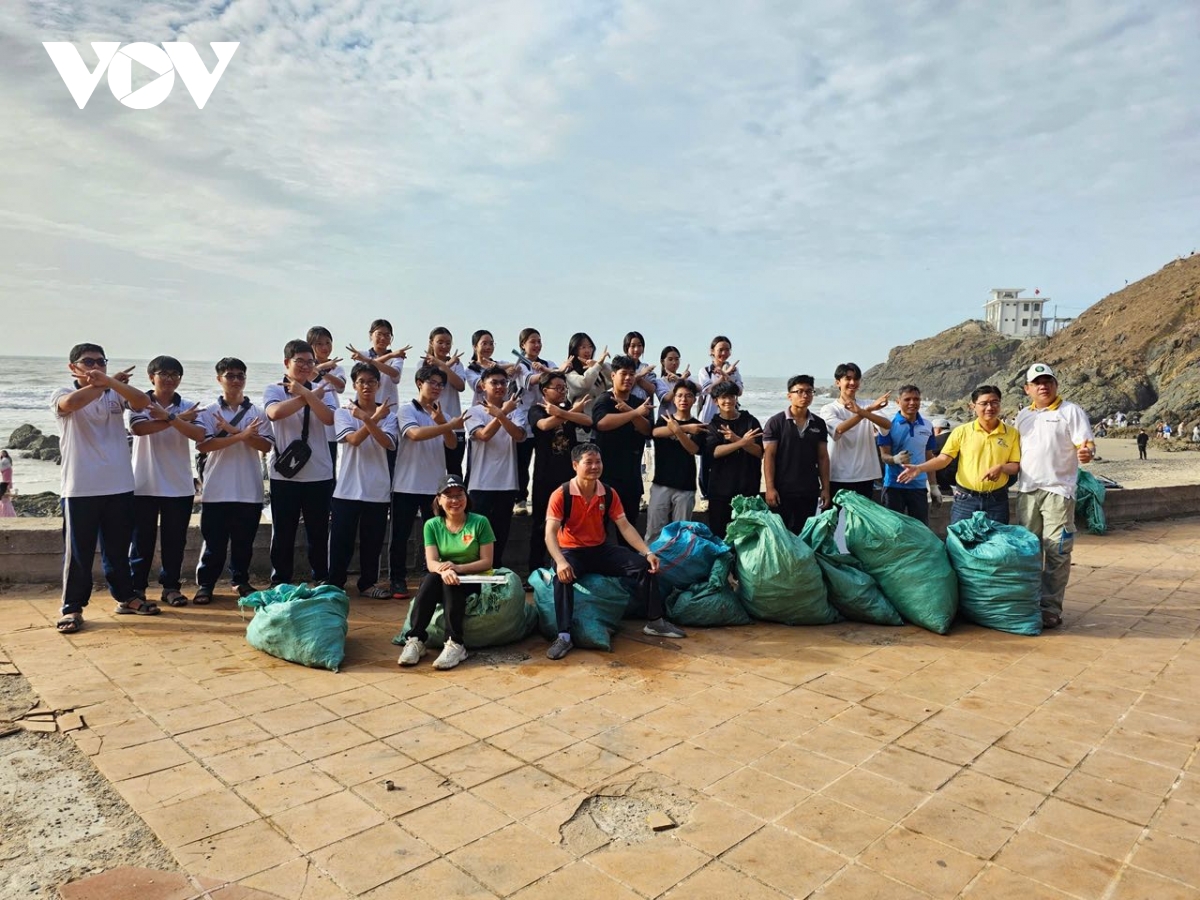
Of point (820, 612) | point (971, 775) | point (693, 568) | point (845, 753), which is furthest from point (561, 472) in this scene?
point (971, 775)

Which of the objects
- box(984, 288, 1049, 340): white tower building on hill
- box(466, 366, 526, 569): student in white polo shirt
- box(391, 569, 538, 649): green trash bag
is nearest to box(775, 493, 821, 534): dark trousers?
box(466, 366, 526, 569): student in white polo shirt

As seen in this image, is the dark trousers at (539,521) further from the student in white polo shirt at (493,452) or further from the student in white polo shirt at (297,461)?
the student in white polo shirt at (297,461)

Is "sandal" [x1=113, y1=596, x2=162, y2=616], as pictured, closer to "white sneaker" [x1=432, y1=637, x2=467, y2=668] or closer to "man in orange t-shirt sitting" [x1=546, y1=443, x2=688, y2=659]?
"white sneaker" [x1=432, y1=637, x2=467, y2=668]

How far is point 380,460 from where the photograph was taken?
17.1 feet

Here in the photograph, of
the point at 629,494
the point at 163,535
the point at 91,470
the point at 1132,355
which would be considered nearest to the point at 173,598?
the point at 163,535

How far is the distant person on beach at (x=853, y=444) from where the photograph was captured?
5.67 meters

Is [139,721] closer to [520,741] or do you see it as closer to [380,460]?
[520,741]

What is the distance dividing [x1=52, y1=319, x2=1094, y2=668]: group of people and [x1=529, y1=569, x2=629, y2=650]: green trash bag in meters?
0.10

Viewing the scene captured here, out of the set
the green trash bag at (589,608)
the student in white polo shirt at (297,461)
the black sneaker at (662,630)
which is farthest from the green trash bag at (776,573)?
the student in white polo shirt at (297,461)

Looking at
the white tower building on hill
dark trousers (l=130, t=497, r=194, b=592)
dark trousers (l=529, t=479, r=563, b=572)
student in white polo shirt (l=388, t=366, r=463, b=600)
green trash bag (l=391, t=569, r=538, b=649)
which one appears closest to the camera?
green trash bag (l=391, t=569, r=538, b=649)

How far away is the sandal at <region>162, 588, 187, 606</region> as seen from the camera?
493cm

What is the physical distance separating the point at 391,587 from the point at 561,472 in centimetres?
141

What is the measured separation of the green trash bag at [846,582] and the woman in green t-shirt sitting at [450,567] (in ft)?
6.61

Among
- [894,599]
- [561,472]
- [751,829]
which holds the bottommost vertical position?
[751,829]
